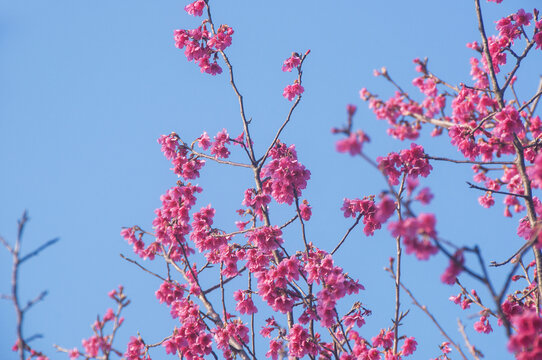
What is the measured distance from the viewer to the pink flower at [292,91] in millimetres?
6387

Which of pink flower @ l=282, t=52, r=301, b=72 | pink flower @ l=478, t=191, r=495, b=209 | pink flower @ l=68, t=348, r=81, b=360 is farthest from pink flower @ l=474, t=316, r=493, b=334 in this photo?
pink flower @ l=68, t=348, r=81, b=360

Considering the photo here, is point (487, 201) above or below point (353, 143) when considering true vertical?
above

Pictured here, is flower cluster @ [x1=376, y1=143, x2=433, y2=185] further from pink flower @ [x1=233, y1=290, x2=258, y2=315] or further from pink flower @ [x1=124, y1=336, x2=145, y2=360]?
A: pink flower @ [x1=124, y1=336, x2=145, y2=360]

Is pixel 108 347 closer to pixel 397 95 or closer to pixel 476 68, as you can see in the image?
pixel 397 95

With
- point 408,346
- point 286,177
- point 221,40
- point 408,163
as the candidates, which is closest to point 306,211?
point 286,177

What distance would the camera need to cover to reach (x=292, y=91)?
6.46 meters

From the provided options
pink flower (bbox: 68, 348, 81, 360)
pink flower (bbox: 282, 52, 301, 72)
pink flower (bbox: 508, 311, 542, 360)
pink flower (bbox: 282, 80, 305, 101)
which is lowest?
pink flower (bbox: 508, 311, 542, 360)

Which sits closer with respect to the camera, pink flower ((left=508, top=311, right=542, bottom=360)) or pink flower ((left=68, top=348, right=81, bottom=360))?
pink flower ((left=508, top=311, right=542, bottom=360))

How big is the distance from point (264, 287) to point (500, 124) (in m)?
3.02

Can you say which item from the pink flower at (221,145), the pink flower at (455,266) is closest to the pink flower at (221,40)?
the pink flower at (221,145)

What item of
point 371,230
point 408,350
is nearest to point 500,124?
point 371,230

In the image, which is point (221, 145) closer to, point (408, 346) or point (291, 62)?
point (291, 62)

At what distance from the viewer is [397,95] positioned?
7816 millimetres

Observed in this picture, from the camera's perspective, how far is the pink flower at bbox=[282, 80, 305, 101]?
639 cm
